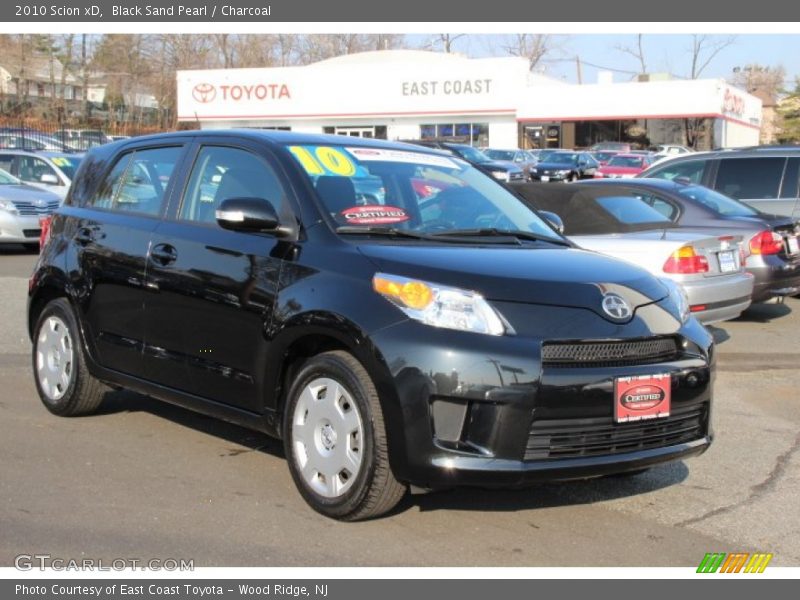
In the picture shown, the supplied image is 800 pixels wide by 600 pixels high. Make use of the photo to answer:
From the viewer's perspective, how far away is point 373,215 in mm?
→ 5137

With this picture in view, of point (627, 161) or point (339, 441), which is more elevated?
point (627, 161)

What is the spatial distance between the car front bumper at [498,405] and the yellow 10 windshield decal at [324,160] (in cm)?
128

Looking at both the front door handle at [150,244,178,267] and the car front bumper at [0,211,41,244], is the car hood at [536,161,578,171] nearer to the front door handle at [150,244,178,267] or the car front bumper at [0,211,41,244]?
the car front bumper at [0,211,41,244]

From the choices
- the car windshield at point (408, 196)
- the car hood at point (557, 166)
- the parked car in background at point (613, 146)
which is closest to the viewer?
the car windshield at point (408, 196)

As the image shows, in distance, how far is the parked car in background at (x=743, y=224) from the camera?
33.5ft

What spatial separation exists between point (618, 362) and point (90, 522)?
254 cm

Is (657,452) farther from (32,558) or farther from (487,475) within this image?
(32,558)

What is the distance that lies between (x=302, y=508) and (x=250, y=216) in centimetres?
146

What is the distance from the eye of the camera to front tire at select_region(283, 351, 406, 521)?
442 cm

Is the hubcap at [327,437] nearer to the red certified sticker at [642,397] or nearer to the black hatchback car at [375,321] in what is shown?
the black hatchback car at [375,321]

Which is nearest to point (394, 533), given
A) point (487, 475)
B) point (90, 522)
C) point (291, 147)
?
point (487, 475)

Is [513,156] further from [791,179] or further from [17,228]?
[791,179]

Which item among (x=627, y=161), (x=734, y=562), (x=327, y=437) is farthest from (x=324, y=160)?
(x=627, y=161)

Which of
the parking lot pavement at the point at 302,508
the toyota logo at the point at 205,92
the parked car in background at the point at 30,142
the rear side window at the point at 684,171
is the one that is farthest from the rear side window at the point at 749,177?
the toyota logo at the point at 205,92
